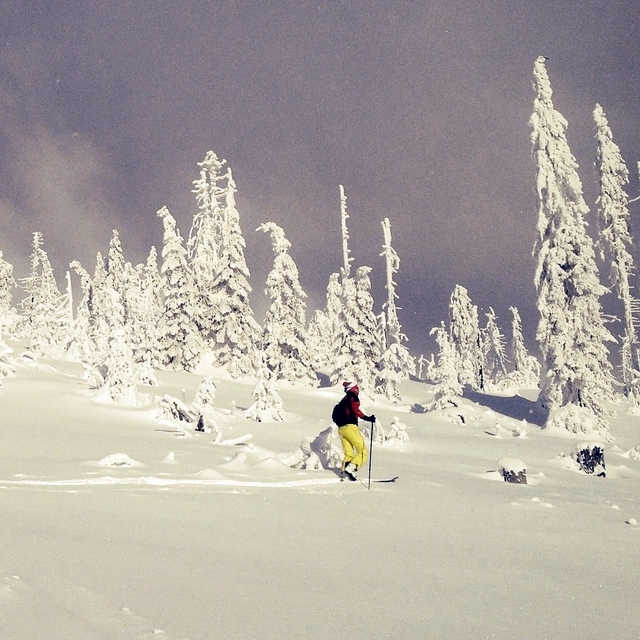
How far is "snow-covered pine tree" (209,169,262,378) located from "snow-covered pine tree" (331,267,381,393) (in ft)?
19.6

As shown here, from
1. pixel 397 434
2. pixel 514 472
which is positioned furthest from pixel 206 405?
pixel 514 472

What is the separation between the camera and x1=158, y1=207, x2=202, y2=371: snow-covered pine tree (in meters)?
42.9

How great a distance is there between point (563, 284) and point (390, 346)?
15818mm

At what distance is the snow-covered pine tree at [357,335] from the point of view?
41.4m

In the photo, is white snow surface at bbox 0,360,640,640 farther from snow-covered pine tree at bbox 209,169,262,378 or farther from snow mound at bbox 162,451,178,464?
snow-covered pine tree at bbox 209,169,262,378

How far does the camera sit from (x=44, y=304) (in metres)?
64.2

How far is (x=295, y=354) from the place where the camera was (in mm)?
42875

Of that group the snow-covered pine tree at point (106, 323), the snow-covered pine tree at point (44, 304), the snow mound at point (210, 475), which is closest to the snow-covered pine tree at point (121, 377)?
the snow-covered pine tree at point (106, 323)

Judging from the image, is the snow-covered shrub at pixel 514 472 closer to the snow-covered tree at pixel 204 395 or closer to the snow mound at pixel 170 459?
the snow mound at pixel 170 459

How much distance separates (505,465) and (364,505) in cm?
513

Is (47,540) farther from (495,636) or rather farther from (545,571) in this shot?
(545,571)

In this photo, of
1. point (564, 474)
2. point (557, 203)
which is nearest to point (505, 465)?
point (564, 474)

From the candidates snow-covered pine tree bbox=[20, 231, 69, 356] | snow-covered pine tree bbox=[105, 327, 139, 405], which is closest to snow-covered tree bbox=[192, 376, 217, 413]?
snow-covered pine tree bbox=[105, 327, 139, 405]

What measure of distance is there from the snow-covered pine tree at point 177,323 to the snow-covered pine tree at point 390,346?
13.2 m
